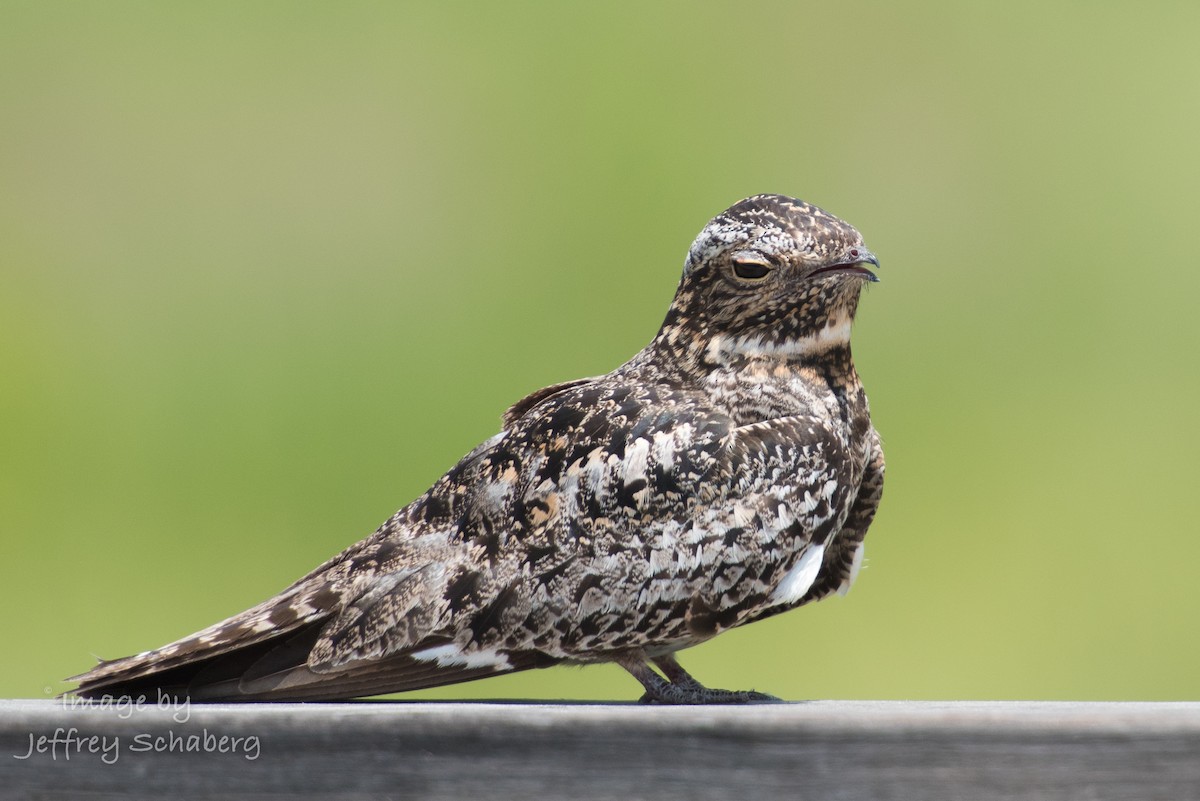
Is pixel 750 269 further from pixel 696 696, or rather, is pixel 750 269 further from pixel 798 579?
pixel 696 696

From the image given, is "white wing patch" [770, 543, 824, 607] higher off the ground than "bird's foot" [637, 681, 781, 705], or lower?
higher

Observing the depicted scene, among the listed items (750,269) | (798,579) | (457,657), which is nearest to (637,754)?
(457,657)

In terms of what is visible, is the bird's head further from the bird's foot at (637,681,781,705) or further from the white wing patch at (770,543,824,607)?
the bird's foot at (637,681,781,705)

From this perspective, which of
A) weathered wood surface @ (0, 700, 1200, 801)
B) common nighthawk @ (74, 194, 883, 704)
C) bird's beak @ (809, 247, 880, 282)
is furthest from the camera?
bird's beak @ (809, 247, 880, 282)

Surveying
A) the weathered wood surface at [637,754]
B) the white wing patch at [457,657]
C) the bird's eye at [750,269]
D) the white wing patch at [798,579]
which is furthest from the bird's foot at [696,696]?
the bird's eye at [750,269]

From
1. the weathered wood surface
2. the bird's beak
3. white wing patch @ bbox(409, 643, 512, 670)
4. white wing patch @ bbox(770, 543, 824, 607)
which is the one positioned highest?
the bird's beak

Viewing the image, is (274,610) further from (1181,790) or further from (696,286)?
(1181,790)

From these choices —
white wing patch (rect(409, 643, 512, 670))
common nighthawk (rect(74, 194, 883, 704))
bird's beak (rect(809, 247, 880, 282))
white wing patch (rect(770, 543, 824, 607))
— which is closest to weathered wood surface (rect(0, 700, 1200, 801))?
common nighthawk (rect(74, 194, 883, 704))

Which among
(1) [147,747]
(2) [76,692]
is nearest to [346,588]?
(2) [76,692]
